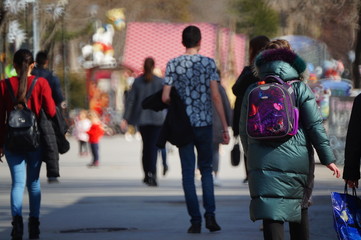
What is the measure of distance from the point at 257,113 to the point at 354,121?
1.84 ft

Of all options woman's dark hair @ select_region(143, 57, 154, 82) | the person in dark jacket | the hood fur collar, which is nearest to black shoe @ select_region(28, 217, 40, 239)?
the hood fur collar

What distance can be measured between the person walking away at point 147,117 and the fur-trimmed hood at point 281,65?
8.08 meters

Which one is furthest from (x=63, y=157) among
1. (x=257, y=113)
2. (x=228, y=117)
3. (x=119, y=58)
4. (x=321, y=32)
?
(x=119, y=58)

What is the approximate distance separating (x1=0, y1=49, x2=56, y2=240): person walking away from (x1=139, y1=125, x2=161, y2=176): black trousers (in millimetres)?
5749

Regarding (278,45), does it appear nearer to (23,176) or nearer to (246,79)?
(246,79)

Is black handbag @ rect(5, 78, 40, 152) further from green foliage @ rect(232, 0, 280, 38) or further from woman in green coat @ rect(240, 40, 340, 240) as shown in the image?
green foliage @ rect(232, 0, 280, 38)

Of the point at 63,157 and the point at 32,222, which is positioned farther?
the point at 63,157

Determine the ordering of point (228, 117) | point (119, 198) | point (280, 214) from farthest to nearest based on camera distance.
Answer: point (228, 117) < point (119, 198) < point (280, 214)

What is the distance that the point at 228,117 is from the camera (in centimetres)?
1496

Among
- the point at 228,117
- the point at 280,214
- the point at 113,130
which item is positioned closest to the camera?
the point at 280,214

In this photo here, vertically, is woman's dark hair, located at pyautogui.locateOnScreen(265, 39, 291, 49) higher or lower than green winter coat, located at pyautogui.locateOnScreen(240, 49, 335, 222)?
higher

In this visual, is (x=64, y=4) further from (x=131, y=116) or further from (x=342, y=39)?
(x=342, y=39)

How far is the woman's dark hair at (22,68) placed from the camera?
9.11 metres

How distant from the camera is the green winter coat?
22.0ft
